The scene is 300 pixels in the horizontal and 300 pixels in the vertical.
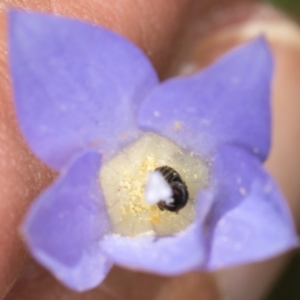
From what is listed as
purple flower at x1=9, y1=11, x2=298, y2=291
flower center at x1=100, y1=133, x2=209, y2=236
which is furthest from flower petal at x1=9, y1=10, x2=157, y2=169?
flower center at x1=100, y1=133, x2=209, y2=236

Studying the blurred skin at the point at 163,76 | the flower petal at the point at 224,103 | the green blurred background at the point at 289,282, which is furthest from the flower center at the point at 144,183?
the green blurred background at the point at 289,282

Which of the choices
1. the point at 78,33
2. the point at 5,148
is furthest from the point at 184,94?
the point at 5,148

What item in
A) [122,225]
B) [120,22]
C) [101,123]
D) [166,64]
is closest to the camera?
[101,123]

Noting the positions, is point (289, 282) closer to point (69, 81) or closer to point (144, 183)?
point (144, 183)

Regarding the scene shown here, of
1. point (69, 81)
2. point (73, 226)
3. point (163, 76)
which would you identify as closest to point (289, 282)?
point (163, 76)

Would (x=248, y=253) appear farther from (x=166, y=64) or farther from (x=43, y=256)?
(x=166, y=64)

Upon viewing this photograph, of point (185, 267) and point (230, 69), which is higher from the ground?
point (230, 69)
